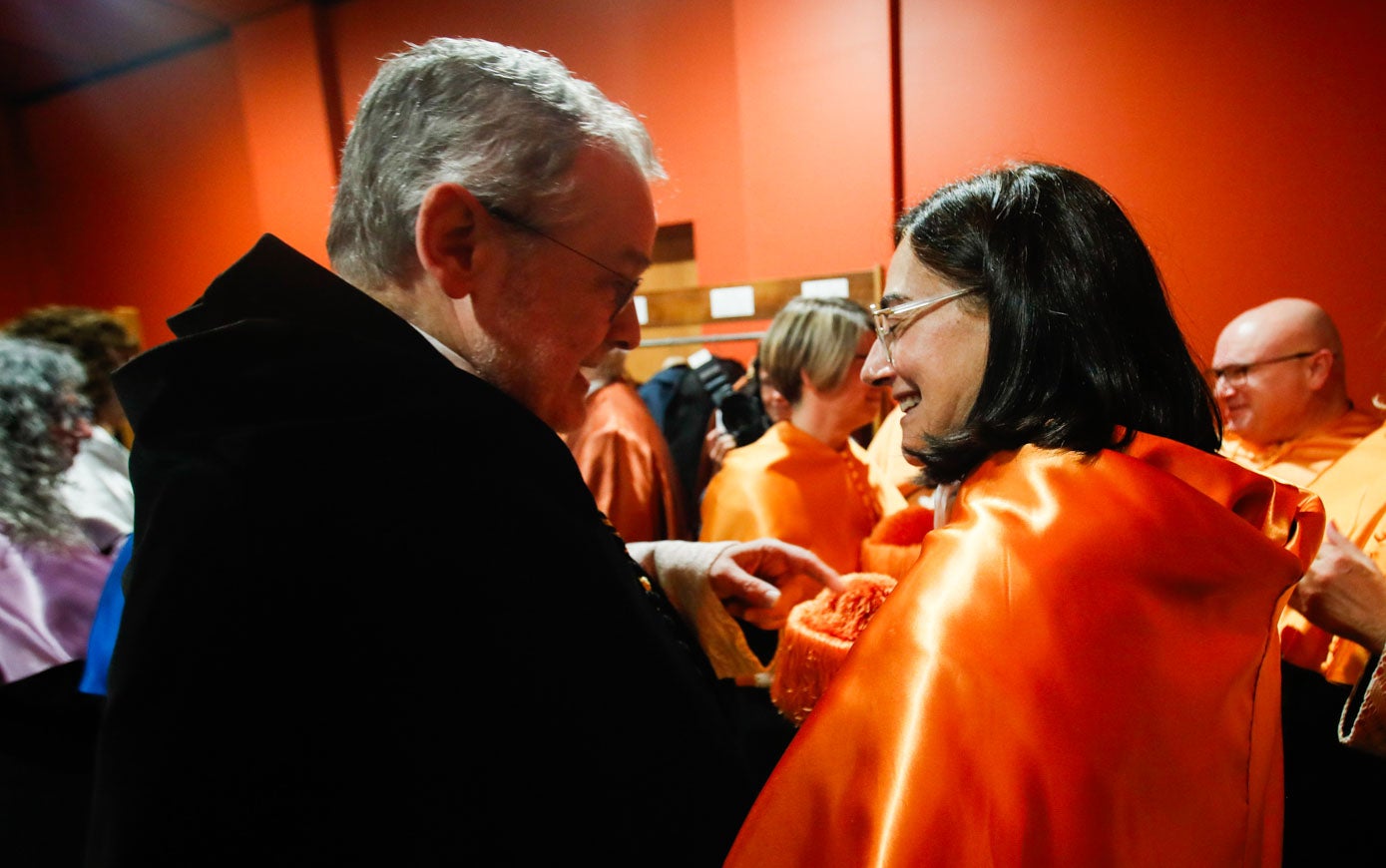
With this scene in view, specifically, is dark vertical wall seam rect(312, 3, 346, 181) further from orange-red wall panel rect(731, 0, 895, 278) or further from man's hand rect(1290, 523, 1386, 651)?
man's hand rect(1290, 523, 1386, 651)

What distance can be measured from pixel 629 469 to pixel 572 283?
6.16 ft

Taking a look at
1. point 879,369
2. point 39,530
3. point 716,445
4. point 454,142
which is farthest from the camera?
point 716,445

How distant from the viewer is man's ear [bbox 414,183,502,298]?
34.4 inches

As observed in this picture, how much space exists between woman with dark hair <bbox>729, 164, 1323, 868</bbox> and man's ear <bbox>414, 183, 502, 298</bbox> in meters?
0.66

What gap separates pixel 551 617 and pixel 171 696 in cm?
35

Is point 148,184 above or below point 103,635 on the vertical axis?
above

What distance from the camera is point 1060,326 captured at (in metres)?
0.93

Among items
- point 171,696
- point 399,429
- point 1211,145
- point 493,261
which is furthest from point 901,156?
point 171,696

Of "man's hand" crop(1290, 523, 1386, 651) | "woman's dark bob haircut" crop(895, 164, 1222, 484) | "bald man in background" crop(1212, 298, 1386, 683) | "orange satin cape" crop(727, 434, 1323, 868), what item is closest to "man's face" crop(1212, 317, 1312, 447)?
"bald man in background" crop(1212, 298, 1386, 683)

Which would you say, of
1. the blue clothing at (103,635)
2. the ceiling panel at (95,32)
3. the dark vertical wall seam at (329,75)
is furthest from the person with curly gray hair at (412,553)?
the ceiling panel at (95,32)

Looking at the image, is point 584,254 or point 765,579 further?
point 765,579

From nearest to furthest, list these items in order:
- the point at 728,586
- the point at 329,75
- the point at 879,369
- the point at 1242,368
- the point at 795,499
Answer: the point at 879,369 → the point at 728,586 → the point at 795,499 → the point at 1242,368 → the point at 329,75

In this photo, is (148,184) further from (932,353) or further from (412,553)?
(932,353)

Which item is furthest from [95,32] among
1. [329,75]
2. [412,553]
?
[412,553]
